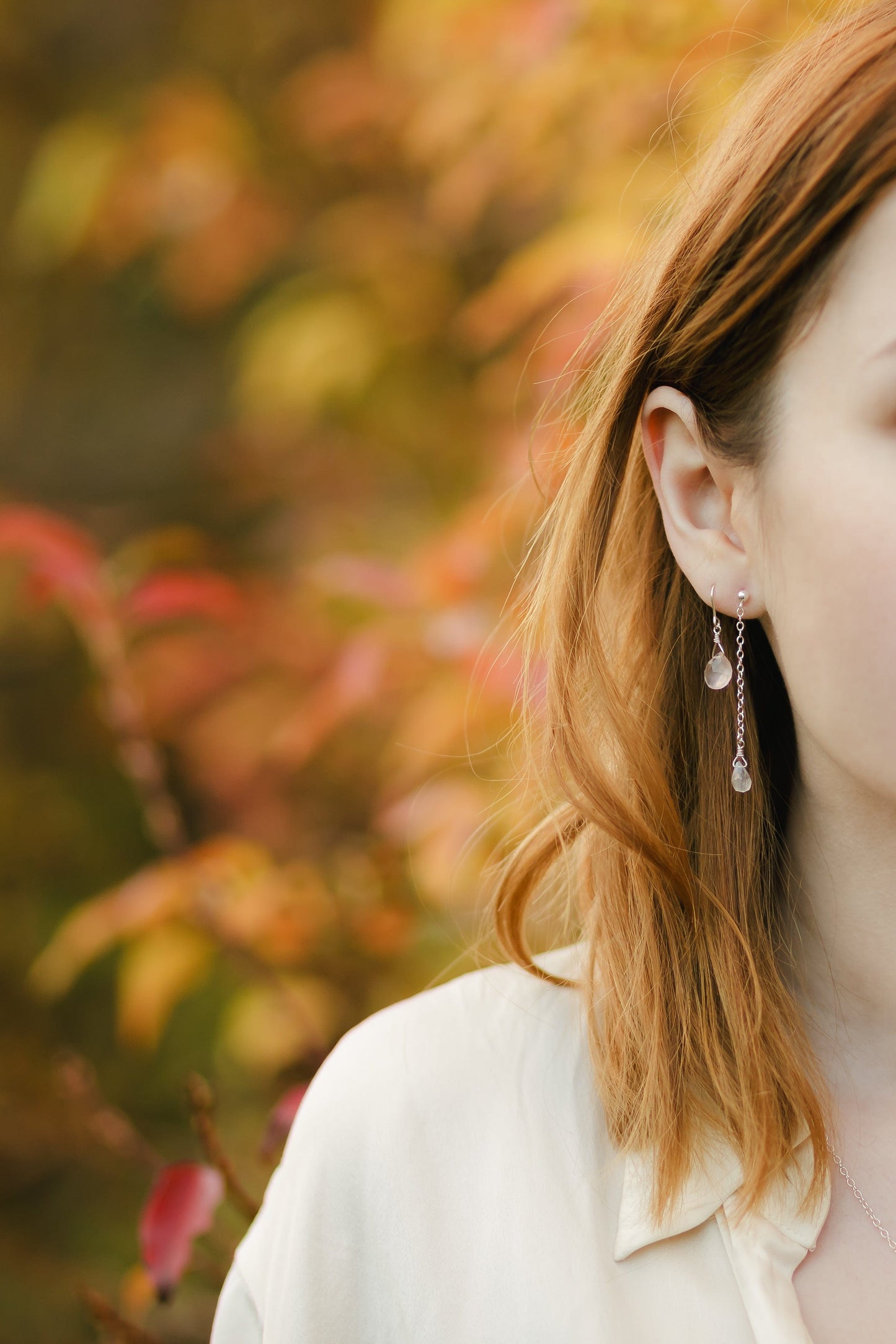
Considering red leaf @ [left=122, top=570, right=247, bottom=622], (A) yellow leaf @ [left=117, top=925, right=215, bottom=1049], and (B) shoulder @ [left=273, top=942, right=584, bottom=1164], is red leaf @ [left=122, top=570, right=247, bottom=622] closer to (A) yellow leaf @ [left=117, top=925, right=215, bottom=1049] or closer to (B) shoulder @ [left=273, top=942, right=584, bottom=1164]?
(A) yellow leaf @ [left=117, top=925, right=215, bottom=1049]

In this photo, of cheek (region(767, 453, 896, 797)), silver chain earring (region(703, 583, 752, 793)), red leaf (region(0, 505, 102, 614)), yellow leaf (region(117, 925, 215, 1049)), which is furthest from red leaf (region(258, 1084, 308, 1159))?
red leaf (region(0, 505, 102, 614))

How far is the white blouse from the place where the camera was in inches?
32.3

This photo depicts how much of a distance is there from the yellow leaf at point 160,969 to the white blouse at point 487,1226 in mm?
591

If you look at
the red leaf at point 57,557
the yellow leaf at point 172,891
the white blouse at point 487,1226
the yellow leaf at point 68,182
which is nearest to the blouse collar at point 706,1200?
the white blouse at point 487,1226

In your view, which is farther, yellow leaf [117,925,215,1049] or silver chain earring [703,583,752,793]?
yellow leaf [117,925,215,1049]

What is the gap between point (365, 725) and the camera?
210 centimetres

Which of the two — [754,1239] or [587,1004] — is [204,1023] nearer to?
[587,1004]

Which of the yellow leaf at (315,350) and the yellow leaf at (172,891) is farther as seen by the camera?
the yellow leaf at (315,350)

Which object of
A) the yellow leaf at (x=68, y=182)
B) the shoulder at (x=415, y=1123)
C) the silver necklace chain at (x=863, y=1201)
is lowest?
the silver necklace chain at (x=863, y=1201)

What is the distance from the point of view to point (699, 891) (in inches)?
38.4

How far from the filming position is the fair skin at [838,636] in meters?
0.79

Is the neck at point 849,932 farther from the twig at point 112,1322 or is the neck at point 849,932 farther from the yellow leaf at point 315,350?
the yellow leaf at point 315,350

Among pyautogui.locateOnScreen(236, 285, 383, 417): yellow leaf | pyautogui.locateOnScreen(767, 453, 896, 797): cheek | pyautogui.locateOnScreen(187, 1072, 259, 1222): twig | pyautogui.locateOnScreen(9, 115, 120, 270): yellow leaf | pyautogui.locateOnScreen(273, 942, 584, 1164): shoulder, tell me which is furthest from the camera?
pyautogui.locateOnScreen(9, 115, 120, 270): yellow leaf

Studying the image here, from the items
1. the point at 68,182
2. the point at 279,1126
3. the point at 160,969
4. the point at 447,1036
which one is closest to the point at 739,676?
the point at 447,1036
